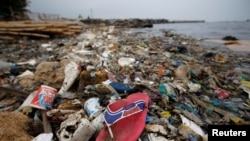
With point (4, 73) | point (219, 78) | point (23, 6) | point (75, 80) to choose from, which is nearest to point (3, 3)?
point (23, 6)

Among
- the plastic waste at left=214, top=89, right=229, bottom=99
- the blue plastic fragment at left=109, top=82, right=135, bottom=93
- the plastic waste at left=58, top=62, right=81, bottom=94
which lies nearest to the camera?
the blue plastic fragment at left=109, top=82, right=135, bottom=93

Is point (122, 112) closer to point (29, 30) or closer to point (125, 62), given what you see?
point (125, 62)

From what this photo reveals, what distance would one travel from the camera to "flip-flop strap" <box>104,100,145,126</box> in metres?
2.18

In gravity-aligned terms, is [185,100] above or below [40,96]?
below

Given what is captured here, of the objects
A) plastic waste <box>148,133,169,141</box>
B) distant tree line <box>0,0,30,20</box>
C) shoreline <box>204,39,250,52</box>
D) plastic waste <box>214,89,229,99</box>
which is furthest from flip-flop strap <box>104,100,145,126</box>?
distant tree line <box>0,0,30,20</box>

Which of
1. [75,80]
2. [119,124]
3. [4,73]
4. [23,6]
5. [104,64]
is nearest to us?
[119,124]

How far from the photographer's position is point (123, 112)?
224 centimetres

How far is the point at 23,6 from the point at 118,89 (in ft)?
64.6

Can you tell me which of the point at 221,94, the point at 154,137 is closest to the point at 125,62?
the point at 221,94

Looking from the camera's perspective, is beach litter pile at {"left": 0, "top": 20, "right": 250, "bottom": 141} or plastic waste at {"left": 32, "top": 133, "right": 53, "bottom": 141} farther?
beach litter pile at {"left": 0, "top": 20, "right": 250, "bottom": 141}

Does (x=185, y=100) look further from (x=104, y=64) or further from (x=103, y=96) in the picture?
(x=104, y=64)

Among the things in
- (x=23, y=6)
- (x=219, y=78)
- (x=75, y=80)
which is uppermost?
(x=23, y=6)

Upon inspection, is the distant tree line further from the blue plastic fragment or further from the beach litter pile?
the blue plastic fragment

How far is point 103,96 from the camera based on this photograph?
9.50ft
